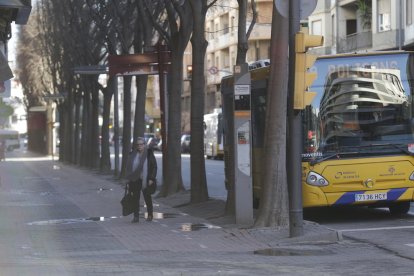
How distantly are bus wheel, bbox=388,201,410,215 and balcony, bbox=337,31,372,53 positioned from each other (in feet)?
102

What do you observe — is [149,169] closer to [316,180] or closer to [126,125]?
[316,180]

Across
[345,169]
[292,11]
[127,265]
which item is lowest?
[127,265]

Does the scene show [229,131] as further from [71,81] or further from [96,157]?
[71,81]

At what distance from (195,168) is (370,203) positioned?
5544mm

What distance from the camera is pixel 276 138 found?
13109mm

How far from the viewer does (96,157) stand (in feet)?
138

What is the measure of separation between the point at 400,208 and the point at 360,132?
2384 millimetres

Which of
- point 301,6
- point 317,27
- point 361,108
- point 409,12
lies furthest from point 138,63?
point 317,27

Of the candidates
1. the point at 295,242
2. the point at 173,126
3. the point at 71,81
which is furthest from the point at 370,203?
the point at 71,81

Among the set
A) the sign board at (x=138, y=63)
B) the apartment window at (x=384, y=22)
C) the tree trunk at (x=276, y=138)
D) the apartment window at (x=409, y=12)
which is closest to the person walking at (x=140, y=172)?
the tree trunk at (x=276, y=138)

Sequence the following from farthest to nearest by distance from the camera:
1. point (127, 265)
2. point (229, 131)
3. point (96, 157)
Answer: point (96, 157), point (229, 131), point (127, 265)

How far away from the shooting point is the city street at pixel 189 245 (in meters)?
9.89

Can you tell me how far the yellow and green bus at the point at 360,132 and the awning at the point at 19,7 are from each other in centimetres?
543

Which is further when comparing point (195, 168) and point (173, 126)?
point (173, 126)
